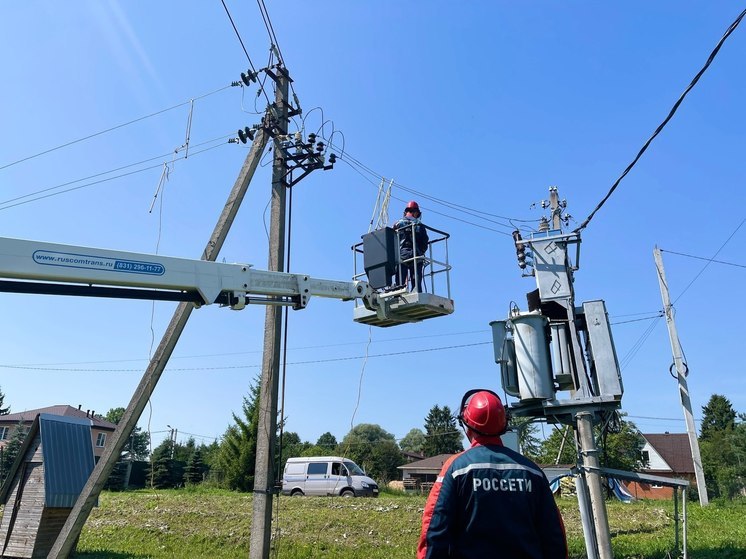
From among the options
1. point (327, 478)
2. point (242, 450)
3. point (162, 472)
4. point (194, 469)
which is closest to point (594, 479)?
point (327, 478)

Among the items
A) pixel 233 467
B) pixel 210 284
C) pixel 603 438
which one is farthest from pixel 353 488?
pixel 210 284

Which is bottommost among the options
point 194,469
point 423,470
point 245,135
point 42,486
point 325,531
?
point 325,531

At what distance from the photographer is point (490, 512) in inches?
109

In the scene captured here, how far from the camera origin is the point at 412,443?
96.5 metres

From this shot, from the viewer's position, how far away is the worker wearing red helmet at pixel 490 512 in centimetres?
277

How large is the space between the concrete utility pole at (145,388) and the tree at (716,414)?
92623 mm

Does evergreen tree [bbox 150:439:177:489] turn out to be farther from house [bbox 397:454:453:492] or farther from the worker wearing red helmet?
the worker wearing red helmet

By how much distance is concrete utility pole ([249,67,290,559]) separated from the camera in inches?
371

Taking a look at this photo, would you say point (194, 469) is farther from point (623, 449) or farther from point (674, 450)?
point (674, 450)

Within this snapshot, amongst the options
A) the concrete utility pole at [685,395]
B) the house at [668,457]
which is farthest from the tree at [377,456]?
the concrete utility pole at [685,395]

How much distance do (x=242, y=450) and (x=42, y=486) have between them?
66.7ft

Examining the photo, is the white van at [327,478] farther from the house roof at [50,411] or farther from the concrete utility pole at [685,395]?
the house roof at [50,411]

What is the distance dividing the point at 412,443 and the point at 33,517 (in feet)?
288

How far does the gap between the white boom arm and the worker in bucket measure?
Result: 0.61 meters
